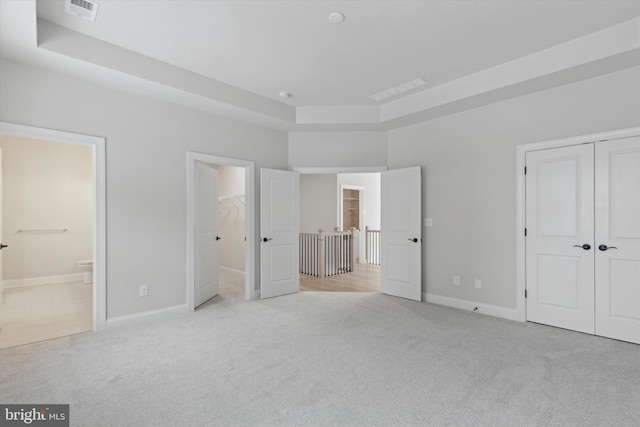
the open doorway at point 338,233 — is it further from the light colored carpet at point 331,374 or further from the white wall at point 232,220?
the light colored carpet at point 331,374

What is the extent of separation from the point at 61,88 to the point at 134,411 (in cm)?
312

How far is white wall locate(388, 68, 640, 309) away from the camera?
3410 millimetres

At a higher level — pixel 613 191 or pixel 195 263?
pixel 613 191

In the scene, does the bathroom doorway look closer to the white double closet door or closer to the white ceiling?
the white ceiling

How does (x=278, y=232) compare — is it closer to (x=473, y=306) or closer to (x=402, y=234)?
(x=402, y=234)

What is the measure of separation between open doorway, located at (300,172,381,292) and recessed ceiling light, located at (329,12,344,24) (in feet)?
13.4

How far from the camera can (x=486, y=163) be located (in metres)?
4.24

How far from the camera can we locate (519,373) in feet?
8.46

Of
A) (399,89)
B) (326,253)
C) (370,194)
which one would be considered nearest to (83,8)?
(399,89)

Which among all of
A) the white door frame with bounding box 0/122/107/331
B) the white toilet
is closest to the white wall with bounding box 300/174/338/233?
the white toilet

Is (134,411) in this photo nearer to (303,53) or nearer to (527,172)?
(303,53)

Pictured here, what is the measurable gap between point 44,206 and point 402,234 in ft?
20.7

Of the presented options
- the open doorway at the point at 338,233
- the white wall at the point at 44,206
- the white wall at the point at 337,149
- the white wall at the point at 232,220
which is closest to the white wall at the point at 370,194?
the open doorway at the point at 338,233

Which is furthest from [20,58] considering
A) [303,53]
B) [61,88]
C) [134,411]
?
[134,411]
